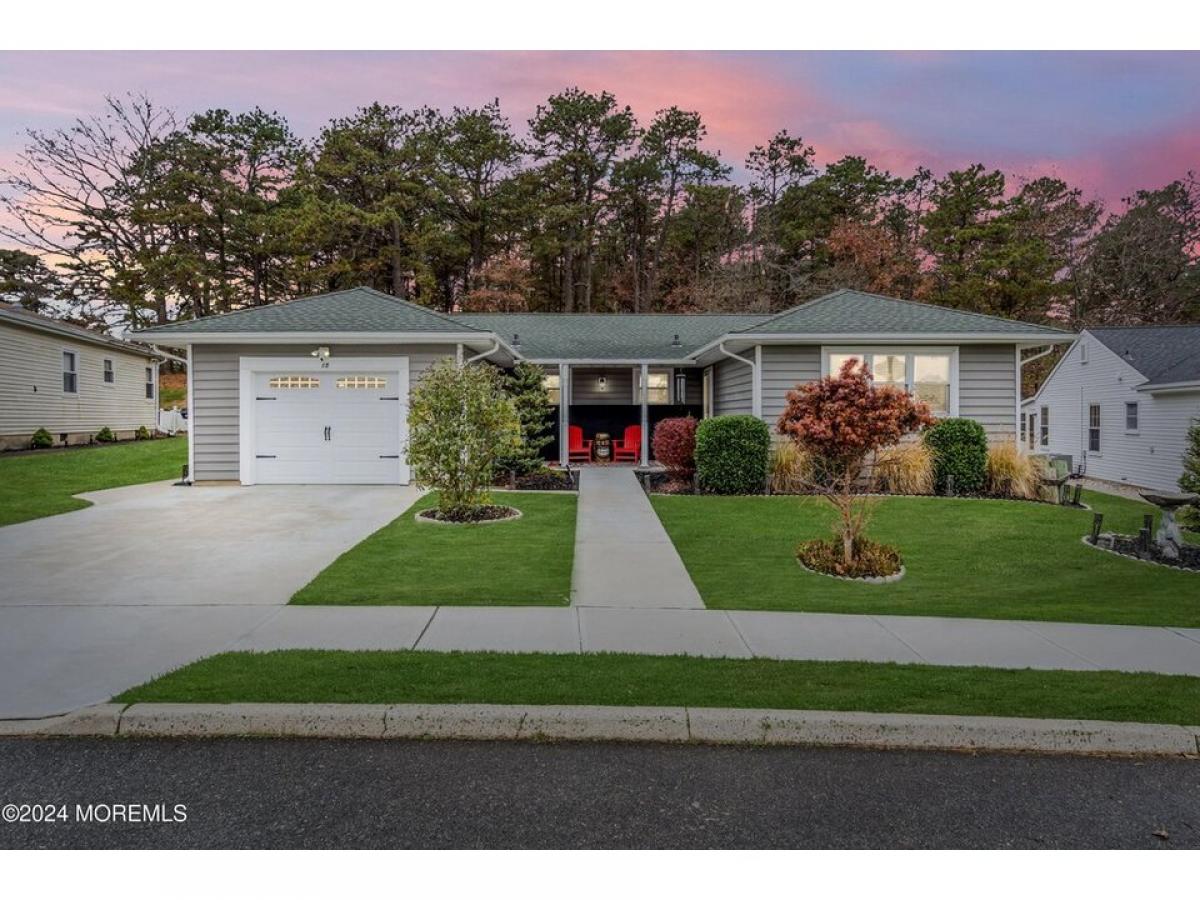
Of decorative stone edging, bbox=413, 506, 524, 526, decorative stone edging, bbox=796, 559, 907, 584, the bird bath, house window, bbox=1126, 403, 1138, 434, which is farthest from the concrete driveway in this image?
house window, bbox=1126, 403, 1138, 434

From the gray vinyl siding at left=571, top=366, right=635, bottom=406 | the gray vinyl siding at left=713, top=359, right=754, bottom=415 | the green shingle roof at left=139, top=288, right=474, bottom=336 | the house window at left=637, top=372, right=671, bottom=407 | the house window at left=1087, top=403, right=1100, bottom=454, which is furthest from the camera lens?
the house window at left=1087, top=403, right=1100, bottom=454

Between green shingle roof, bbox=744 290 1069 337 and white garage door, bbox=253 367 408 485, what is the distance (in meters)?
7.32

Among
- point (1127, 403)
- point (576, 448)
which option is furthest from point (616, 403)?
point (1127, 403)

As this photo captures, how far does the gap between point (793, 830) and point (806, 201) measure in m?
35.9

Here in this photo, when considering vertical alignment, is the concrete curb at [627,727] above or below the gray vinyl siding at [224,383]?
below

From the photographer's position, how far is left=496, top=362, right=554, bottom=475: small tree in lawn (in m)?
13.1

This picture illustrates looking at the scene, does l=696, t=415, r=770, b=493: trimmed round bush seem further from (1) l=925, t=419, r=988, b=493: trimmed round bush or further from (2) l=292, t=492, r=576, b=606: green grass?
(2) l=292, t=492, r=576, b=606: green grass

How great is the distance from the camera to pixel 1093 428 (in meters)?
20.3

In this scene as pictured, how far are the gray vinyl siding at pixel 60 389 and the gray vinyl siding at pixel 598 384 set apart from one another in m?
16.3

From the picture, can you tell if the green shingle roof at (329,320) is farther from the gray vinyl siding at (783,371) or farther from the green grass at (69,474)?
the gray vinyl siding at (783,371)

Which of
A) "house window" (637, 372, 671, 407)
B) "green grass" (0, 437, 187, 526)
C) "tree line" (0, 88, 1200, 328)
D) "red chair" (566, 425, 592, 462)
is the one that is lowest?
"green grass" (0, 437, 187, 526)

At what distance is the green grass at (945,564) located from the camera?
5.86 meters

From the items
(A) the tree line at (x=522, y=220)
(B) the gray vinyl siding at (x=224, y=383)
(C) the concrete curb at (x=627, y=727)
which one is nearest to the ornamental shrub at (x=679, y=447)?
(B) the gray vinyl siding at (x=224, y=383)

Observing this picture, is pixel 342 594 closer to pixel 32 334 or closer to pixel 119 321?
pixel 32 334
